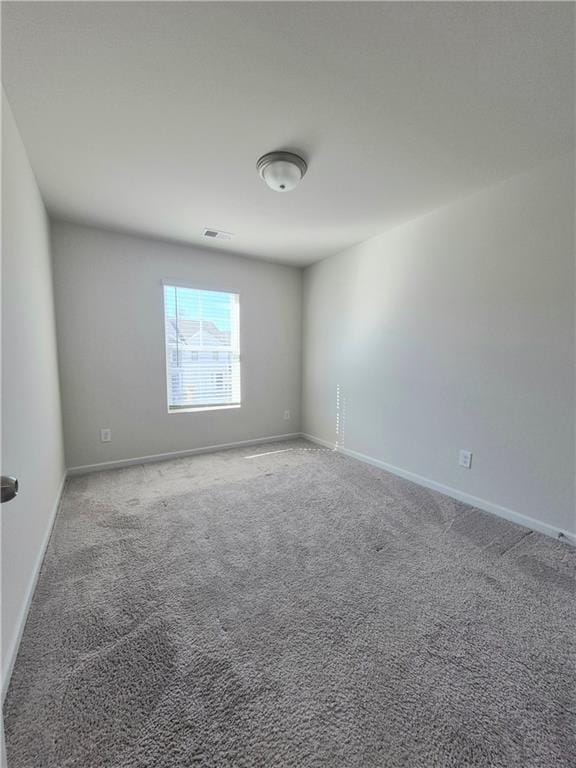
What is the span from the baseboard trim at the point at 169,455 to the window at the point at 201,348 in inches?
19.6

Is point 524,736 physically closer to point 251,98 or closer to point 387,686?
point 387,686

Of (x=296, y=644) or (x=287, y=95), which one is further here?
(x=287, y=95)

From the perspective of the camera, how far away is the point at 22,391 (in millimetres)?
1517

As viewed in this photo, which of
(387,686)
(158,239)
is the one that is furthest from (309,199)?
(387,686)

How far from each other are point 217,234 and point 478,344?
2570 millimetres

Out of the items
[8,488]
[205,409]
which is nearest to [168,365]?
[205,409]

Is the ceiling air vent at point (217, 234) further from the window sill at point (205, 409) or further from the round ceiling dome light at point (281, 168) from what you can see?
the window sill at point (205, 409)

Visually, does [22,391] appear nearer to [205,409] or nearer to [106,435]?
[106,435]

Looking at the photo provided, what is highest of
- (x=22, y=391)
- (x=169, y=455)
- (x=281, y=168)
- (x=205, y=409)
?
(x=281, y=168)

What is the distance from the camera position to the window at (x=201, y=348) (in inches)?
132

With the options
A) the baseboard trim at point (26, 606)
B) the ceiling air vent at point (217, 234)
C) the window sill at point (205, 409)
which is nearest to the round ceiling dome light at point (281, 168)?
the ceiling air vent at point (217, 234)

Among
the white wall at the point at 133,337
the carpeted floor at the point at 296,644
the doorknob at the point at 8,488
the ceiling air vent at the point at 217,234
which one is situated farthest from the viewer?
the ceiling air vent at the point at 217,234

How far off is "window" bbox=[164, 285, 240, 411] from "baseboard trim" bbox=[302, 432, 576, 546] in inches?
69.4

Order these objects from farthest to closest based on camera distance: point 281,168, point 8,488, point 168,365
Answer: point 168,365
point 281,168
point 8,488
